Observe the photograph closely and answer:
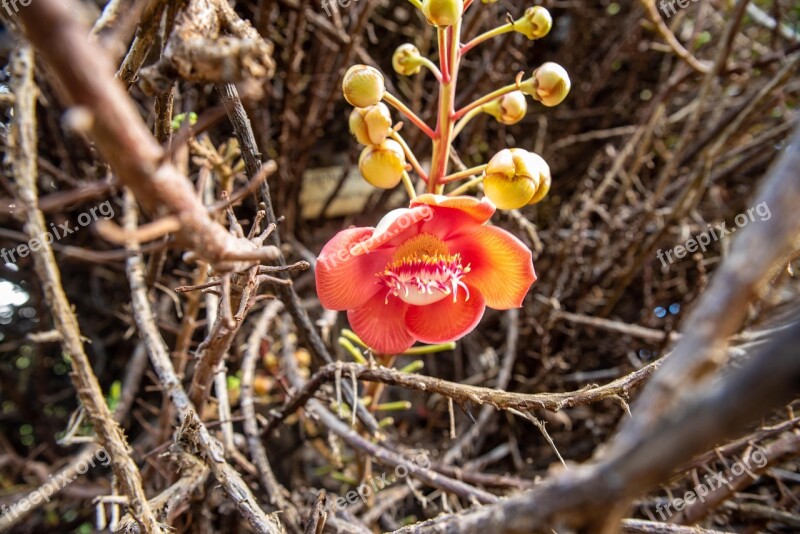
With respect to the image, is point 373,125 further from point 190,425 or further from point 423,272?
point 190,425

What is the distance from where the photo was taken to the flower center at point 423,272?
0.77 m

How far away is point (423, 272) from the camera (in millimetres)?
789

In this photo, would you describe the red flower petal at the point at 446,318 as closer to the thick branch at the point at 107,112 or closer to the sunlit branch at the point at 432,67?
the sunlit branch at the point at 432,67

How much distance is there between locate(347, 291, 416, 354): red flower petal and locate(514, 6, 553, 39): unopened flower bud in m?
0.43

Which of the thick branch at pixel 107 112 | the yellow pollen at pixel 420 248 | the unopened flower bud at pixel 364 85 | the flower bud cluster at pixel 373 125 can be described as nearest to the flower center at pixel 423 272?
the yellow pollen at pixel 420 248

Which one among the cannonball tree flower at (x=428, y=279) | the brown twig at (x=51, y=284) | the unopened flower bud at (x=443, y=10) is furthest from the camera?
the cannonball tree flower at (x=428, y=279)

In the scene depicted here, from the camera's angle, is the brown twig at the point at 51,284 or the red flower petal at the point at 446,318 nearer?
the brown twig at the point at 51,284

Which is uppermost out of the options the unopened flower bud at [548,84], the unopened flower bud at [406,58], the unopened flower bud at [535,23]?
the unopened flower bud at [535,23]

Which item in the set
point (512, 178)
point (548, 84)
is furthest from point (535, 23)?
point (512, 178)

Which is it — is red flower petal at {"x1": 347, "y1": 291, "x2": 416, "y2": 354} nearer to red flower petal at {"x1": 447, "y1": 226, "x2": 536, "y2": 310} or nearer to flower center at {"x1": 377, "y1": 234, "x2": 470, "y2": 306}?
flower center at {"x1": 377, "y1": 234, "x2": 470, "y2": 306}

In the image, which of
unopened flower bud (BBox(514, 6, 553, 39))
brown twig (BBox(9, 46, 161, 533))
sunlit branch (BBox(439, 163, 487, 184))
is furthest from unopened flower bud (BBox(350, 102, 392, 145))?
brown twig (BBox(9, 46, 161, 533))

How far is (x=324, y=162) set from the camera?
1708 mm

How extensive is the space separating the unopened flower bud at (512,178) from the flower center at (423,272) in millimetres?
129

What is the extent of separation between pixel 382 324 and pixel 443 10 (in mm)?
431
